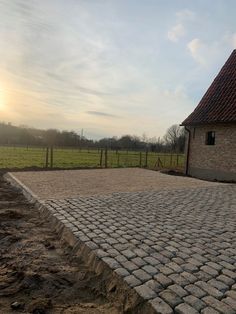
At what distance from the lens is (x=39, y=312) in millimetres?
3227

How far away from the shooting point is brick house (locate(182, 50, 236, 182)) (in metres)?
15.2

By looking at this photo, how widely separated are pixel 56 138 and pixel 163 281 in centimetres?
6961

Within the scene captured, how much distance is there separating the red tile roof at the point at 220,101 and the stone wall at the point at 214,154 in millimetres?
474

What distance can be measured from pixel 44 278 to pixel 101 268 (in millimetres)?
758

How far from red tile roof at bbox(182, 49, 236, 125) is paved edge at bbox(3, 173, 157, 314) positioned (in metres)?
11.0

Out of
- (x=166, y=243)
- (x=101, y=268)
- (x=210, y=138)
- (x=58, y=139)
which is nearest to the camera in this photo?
(x=101, y=268)

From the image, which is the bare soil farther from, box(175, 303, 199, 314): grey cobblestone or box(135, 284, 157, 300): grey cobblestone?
box(175, 303, 199, 314): grey cobblestone

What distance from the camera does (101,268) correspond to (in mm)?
4160

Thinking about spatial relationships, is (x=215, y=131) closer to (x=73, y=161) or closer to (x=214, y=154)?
(x=214, y=154)

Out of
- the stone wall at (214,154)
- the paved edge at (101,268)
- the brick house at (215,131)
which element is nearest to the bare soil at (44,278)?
the paved edge at (101,268)

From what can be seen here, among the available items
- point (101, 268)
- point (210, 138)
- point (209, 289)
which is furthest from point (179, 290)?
point (210, 138)

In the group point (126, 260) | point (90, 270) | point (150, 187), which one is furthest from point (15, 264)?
point (150, 187)

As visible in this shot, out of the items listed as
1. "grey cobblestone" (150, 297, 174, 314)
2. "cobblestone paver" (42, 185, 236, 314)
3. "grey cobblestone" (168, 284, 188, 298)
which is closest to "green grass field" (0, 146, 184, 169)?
"cobblestone paver" (42, 185, 236, 314)

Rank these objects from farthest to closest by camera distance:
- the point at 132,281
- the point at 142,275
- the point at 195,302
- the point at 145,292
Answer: the point at 142,275 → the point at 132,281 → the point at 145,292 → the point at 195,302
